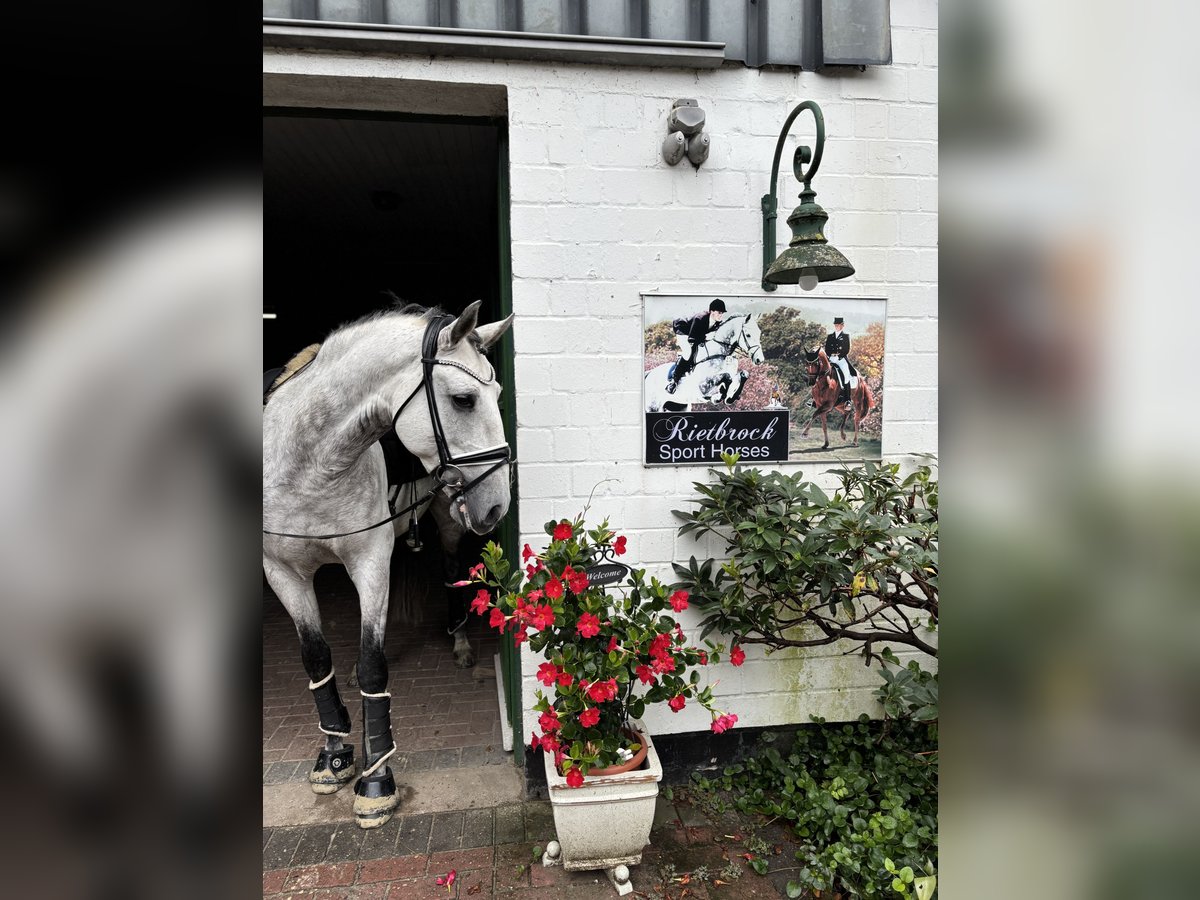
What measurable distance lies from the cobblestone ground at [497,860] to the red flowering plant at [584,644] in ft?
1.43

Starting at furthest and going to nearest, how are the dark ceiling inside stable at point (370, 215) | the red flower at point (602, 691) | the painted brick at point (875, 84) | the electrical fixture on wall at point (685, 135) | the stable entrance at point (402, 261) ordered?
1. the dark ceiling inside stable at point (370, 215)
2. the stable entrance at point (402, 261)
3. the painted brick at point (875, 84)
4. the electrical fixture on wall at point (685, 135)
5. the red flower at point (602, 691)

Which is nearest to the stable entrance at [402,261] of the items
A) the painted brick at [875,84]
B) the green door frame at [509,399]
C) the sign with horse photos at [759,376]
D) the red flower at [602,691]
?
the green door frame at [509,399]

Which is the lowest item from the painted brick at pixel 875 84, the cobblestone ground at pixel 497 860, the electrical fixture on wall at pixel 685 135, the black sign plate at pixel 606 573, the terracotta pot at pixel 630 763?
the cobblestone ground at pixel 497 860

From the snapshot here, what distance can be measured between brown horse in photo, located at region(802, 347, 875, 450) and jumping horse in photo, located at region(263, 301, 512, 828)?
133 centimetres

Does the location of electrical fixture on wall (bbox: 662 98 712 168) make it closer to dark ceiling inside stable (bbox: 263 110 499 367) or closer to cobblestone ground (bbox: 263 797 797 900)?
dark ceiling inside stable (bbox: 263 110 499 367)

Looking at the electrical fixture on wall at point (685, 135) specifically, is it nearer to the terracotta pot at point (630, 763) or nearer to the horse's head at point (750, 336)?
the horse's head at point (750, 336)

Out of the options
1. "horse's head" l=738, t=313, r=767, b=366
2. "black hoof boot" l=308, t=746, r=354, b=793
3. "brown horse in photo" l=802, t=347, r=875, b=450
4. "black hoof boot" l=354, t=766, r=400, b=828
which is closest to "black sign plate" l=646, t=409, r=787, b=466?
"brown horse in photo" l=802, t=347, r=875, b=450

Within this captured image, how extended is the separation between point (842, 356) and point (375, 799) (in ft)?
8.71

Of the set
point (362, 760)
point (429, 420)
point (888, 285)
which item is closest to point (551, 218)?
point (429, 420)

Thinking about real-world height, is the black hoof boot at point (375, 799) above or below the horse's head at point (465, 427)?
below

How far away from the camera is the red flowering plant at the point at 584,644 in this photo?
193 centimetres

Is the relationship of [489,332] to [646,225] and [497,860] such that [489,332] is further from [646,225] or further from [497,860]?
[497,860]
